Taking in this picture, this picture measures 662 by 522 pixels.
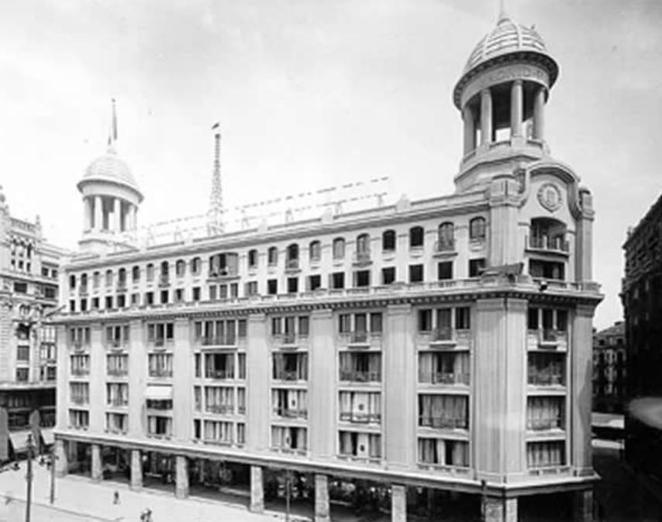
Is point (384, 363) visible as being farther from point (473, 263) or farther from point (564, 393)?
point (564, 393)

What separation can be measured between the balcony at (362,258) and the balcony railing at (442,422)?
1265 centimetres

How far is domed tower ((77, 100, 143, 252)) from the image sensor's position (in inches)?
2451

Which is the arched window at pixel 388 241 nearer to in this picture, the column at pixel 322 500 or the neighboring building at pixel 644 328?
the column at pixel 322 500

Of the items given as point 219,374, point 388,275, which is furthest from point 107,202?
point 388,275

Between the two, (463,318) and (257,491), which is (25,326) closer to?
(257,491)

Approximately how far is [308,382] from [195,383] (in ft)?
39.9

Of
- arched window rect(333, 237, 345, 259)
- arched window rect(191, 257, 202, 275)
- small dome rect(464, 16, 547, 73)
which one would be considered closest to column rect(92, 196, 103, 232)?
arched window rect(191, 257, 202, 275)

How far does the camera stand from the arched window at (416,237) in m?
41.6

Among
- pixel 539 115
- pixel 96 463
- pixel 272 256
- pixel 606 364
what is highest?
pixel 539 115

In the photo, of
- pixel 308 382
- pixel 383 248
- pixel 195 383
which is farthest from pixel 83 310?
pixel 383 248

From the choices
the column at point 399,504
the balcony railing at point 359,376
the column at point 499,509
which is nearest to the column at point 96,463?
the balcony railing at point 359,376

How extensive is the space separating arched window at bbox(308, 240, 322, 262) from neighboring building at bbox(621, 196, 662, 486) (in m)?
27.9

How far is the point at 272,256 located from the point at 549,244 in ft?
76.2

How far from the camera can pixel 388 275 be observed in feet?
140
